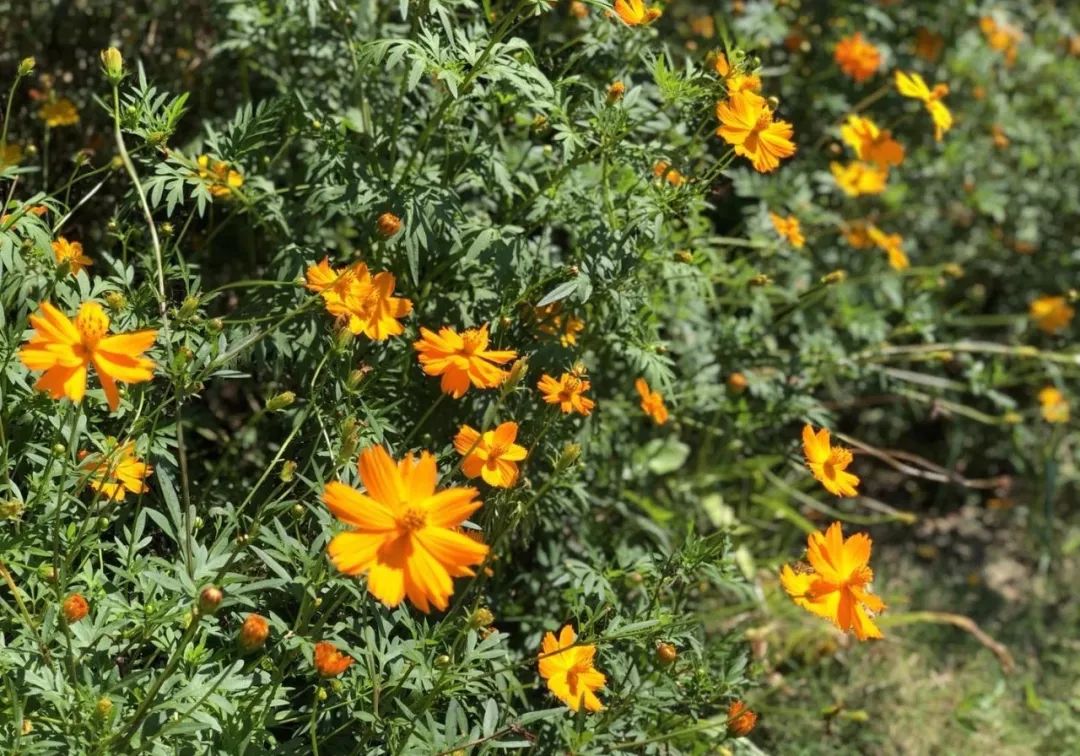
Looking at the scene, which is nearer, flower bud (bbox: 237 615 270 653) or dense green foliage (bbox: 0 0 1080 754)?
flower bud (bbox: 237 615 270 653)

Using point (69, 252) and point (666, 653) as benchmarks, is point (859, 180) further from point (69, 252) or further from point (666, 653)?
point (69, 252)

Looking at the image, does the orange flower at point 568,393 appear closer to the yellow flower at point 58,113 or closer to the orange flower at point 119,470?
the orange flower at point 119,470

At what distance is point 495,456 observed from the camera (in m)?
1.50

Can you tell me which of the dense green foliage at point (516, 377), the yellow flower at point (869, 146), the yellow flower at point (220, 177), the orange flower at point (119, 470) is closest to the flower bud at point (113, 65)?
the dense green foliage at point (516, 377)

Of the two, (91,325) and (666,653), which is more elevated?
(91,325)

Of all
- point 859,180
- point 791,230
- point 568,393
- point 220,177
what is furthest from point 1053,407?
point 220,177

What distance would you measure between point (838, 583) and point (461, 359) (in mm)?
573

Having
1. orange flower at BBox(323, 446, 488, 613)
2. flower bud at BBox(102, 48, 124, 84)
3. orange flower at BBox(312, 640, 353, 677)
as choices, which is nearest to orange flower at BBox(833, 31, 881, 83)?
flower bud at BBox(102, 48, 124, 84)

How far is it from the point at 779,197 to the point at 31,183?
159cm

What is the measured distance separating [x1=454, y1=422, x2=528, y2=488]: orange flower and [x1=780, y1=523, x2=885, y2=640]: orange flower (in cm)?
38

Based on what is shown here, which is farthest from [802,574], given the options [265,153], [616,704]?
[265,153]

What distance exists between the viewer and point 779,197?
104 inches

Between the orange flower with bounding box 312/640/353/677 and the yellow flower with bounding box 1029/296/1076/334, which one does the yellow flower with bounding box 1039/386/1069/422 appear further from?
the orange flower with bounding box 312/640/353/677

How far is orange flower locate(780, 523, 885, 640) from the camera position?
1472mm
